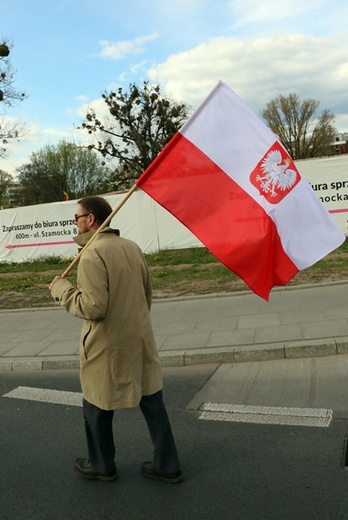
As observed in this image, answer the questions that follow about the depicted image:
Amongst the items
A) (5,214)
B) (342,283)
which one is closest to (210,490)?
(342,283)

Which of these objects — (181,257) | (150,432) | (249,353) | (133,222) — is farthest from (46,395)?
(133,222)

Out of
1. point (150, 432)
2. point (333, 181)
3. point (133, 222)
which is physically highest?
point (333, 181)

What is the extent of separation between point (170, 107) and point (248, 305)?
1406 inches

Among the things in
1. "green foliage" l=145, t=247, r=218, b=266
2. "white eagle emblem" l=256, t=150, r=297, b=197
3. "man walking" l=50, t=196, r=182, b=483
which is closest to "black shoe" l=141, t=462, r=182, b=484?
"man walking" l=50, t=196, r=182, b=483

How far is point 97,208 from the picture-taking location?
3.29 m

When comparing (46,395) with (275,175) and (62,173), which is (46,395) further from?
(62,173)

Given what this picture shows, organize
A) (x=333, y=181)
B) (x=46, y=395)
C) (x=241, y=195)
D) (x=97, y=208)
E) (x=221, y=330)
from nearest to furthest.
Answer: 1. (x=97, y=208)
2. (x=241, y=195)
3. (x=46, y=395)
4. (x=221, y=330)
5. (x=333, y=181)

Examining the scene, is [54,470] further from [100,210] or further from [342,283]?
[342,283]

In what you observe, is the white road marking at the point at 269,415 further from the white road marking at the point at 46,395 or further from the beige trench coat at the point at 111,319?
the beige trench coat at the point at 111,319

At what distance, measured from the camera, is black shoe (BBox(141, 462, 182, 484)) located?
3451mm

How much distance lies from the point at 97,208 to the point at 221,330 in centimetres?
421

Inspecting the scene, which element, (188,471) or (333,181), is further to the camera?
(333,181)

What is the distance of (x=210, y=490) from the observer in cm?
335

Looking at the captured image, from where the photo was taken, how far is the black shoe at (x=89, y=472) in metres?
3.54
